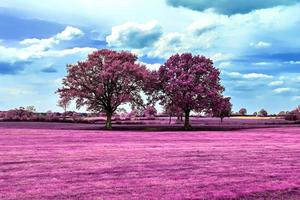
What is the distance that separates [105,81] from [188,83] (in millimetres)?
12234

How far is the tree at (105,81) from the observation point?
6588 centimetres

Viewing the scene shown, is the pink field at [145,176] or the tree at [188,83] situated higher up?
the tree at [188,83]

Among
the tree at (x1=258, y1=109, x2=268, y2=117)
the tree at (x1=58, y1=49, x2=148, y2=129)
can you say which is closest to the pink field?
the tree at (x1=58, y1=49, x2=148, y2=129)

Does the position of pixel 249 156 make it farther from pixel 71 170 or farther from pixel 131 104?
pixel 131 104

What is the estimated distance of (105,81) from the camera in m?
66.9

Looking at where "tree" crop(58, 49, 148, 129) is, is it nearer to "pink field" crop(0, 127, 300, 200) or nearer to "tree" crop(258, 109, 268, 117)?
"pink field" crop(0, 127, 300, 200)

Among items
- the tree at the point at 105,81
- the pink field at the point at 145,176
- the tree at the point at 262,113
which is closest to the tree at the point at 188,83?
the tree at the point at 105,81

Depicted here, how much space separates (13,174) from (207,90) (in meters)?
Result: 53.0

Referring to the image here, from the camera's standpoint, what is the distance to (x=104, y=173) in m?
Answer: 17.0

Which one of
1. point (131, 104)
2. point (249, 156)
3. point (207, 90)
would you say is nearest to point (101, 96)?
point (131, 104)

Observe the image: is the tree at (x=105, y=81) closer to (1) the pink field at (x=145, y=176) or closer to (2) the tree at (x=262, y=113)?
(1) the pink field at (x=145, y=176)

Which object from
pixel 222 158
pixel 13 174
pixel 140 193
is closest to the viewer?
pixel 140 193

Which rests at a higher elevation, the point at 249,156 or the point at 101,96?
the point at 101,96

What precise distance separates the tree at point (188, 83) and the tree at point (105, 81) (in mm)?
3767
